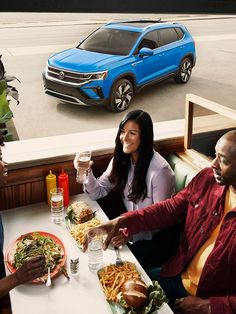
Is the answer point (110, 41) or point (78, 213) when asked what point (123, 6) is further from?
point (110, 41)

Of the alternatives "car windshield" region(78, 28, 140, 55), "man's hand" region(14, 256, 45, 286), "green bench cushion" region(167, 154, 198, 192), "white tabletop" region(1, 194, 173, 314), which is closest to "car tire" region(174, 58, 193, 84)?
"car windshield" region(78, 28, 140, 55)

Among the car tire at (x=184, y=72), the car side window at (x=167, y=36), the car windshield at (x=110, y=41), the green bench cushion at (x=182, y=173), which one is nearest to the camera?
the green bench cushion at (x=182, y=173)

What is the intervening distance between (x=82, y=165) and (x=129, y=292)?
832 mm

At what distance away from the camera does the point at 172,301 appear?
160cm

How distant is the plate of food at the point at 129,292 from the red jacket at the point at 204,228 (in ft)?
0.86

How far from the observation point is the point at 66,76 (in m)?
4.57

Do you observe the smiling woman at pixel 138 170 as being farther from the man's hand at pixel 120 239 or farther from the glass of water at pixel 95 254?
the glass of water at pixel 95 254

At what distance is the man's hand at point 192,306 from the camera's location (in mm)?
1334

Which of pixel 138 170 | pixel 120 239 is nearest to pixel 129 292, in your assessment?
pixel 120 239

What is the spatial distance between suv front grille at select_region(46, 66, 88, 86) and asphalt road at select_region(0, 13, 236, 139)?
0.37 meters

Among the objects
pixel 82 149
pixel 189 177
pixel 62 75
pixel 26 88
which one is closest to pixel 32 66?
pixel 26 88

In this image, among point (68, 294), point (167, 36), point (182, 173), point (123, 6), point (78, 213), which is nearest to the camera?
point (123, 6)

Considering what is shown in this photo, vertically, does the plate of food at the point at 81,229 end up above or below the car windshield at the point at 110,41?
below

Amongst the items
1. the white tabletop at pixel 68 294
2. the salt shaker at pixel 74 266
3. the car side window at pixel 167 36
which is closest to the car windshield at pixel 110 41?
the car side window at pixel 167 36
